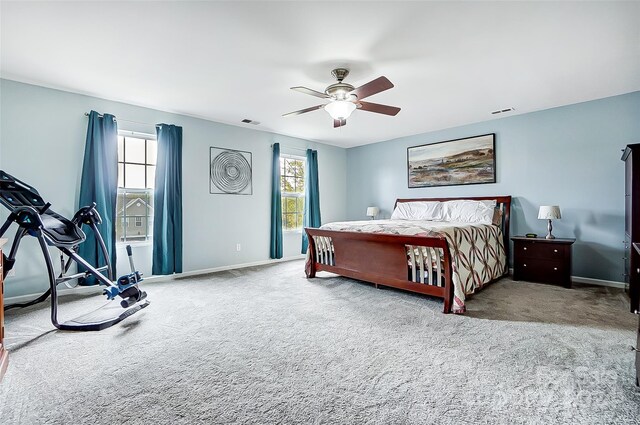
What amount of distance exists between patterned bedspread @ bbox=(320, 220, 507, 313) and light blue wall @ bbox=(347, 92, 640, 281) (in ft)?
2.62

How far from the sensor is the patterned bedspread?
3.07 meters

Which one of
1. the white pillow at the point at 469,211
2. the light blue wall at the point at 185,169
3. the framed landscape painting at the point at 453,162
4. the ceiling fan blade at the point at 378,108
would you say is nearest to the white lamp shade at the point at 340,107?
the ceiling fan blade at the point at 378,108

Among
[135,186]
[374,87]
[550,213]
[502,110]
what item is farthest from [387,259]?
[135,186]

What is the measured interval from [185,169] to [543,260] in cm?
520

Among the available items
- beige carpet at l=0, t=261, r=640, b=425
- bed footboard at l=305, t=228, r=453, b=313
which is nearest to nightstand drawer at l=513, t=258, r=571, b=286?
beige carpet at l=0, t=261, r=640, b=425

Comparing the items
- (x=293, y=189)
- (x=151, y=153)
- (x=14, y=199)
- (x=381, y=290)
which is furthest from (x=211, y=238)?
(x=381, y=290)

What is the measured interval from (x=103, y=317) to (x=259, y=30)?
9.67 ft

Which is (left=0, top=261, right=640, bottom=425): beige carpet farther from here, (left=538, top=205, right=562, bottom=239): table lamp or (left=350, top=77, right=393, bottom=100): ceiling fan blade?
(left=350, top=77, right=393, bottom=100): ceiling fan blade

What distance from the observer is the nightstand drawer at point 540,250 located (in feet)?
12.7

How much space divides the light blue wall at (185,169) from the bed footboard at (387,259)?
5.21ft

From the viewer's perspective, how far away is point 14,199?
2.67 m

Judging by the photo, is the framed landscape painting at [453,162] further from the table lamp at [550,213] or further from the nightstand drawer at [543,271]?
the nightstand drawer at [543,271]

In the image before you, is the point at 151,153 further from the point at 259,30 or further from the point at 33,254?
the point at 259,30

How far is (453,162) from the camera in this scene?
17.5ft
